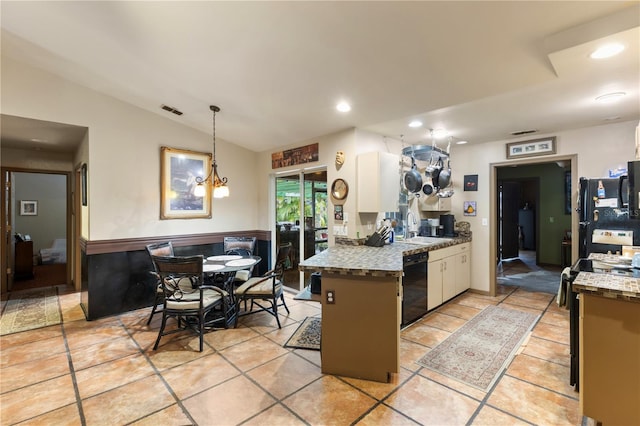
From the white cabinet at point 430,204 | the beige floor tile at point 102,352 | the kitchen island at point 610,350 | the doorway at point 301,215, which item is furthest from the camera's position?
the white cabinet at point 430,204

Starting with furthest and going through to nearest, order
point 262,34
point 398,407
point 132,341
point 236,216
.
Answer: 1. point 236,216
2. point 132,341
3. point 262,34
4. point 398,407

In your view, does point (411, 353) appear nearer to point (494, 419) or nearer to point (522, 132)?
point (494, 419)

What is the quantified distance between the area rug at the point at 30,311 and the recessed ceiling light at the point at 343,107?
421cm

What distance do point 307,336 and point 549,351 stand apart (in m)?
2.30

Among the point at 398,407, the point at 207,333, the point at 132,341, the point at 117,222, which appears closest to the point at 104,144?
the point at 117,222

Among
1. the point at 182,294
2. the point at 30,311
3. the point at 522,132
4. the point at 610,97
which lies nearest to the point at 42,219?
the point at 30,311

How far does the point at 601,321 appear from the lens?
1656 mm

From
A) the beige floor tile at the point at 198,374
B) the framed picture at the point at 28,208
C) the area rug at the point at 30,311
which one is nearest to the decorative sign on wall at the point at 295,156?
the beige floor tile at the point at 198,374

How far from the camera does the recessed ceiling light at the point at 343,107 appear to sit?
3128 mm

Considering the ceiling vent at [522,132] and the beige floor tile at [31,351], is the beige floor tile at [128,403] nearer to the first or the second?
the beige floor tile at [31,351]

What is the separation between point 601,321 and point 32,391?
386 cm

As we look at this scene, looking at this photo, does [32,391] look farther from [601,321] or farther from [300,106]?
[601,321]

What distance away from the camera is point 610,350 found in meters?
1.64

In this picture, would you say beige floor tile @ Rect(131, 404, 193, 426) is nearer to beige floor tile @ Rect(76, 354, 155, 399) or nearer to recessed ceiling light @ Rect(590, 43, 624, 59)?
beige floor tile @ Rect(76, 354, 155, 399)
